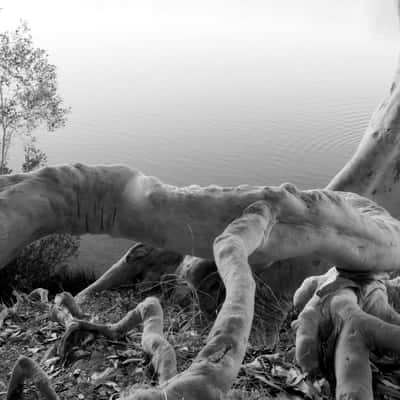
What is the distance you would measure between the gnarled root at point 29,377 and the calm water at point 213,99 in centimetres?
689

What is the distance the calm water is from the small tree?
3.21 metres

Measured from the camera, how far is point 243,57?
98.2 feet

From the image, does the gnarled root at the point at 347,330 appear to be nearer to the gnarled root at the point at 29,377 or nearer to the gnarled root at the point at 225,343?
the gnarled root at the point at 225,343

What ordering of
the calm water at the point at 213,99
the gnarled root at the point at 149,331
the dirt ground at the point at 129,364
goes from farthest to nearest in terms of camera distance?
the calm water at the point at 213,99 → the dirt ground at the point at 129,364 → the gnarled root at the point at 149,331

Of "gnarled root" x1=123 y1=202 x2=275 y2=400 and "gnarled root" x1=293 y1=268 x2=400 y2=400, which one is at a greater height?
"gnarled root" x1=123 y1=202 x2=275 y2=400

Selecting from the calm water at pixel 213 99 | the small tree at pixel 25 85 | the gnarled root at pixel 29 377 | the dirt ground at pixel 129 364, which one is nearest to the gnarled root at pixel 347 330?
the dirt ground at pixel 129 364

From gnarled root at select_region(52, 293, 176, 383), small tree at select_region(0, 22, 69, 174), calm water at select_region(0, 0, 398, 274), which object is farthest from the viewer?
calm water at select_region(0, 0, 398, 274)

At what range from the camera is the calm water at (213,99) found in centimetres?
1569

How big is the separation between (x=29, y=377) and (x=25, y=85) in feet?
34.5

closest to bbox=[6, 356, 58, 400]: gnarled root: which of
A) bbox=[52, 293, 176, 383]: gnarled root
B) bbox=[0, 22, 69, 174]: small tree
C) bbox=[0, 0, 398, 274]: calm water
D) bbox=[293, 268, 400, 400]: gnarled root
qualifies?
bbox=[52, 293, 176, 383]: gnarled root

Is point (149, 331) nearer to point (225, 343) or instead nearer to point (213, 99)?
point (225, 343)

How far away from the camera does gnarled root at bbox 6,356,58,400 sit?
2.50 m

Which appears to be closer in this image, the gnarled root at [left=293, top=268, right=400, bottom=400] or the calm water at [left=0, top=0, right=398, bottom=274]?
the gnarled root at [left=293, top=268, right=400, bottom=400]

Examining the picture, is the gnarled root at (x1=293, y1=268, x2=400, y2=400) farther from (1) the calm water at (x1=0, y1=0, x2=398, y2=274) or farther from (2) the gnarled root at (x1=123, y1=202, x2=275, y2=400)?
(1) the calm water at (x1=0, y1=0, x2=398, y2=274)
